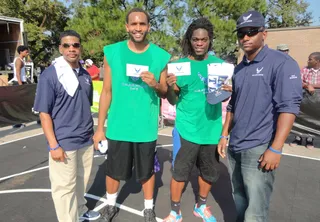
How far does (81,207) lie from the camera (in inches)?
119

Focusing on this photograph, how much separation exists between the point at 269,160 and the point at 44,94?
75.6 inches

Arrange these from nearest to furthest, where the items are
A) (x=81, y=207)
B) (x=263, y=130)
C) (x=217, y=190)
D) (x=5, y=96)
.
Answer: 1. (x=263, y=130)
2. (x=81, y=207)
3. (x=217, y=190)
4. (x=5, y=96)

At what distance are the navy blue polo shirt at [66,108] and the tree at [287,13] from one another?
3358 centimetres

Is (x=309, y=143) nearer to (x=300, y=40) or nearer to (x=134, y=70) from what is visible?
(x=134, y=70)

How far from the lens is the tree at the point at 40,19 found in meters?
23.6

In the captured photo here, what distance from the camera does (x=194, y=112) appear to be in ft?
8.96

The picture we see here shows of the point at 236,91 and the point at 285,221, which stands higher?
the point at 236,91

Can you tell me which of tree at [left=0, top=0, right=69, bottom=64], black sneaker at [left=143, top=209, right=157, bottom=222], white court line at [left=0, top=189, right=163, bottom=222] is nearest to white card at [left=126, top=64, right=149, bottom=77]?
black sneaker at [left=143, top=209, right=157, bottom=222]

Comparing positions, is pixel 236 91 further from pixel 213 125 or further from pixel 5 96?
pixel 5 96

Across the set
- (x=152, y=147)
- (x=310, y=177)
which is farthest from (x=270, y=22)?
(x=152, y=147)

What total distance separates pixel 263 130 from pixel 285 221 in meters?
1.66

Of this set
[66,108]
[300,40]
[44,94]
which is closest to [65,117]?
[66,108]

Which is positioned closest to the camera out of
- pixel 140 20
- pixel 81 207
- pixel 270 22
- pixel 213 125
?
pixel 140 20

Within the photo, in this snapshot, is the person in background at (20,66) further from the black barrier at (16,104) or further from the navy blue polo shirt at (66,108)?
the navy blue polo shirt at (66,108)
